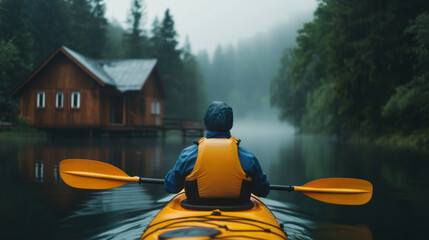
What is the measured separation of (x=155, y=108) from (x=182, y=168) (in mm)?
30136

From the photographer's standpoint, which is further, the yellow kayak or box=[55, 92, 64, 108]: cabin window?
box=[55, 92, 64, 108]: cabin window

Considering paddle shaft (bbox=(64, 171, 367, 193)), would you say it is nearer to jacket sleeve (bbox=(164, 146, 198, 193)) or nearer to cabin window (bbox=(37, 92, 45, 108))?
jacket sleeve (bbox=(164, 146, 198, 193))

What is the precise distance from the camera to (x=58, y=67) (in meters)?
27.4

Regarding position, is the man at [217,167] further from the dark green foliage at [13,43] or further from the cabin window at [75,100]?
the dark green foliage at [13,43]

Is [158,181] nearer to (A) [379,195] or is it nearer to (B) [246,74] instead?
(A) [379,195]

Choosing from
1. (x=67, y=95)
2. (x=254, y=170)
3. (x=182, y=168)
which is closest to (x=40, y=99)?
(x=67, y=95)

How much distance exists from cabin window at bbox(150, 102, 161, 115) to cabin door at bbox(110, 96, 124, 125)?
8.33ft

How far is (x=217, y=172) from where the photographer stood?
3.62m

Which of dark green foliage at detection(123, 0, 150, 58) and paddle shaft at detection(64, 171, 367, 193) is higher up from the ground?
dark green foliage at detection(123, 0, 150, 58)

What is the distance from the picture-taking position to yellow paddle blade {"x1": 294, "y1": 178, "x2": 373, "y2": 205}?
16.9 feet

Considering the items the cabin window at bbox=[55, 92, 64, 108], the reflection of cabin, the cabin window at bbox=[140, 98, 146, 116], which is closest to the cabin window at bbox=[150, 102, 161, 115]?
the cabin window at bbox=[140, 98, 146, 116]

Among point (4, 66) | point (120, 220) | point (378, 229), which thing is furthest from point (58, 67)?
point (378, 229)

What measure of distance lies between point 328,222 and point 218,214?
2.83m

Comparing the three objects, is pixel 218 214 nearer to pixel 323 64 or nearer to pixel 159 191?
pixel 159 191
